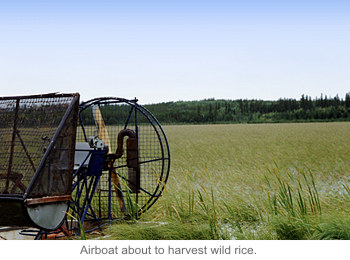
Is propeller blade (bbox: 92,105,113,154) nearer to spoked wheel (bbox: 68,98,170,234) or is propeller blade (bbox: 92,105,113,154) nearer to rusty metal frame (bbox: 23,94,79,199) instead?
spoked wheel (bbox: 68,98,170,234)

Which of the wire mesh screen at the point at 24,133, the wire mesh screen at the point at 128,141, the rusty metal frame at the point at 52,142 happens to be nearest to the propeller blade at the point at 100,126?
the wire mesh screen at the point at 128,141

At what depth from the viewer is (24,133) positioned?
6.00 metres

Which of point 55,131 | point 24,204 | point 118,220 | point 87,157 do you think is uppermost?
point 55,131

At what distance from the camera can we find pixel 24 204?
4.76 meters

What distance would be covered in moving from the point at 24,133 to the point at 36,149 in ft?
1.03

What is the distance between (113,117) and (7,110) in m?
1.65

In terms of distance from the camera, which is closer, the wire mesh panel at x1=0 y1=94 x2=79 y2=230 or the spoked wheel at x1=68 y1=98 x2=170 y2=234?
the wire mesh panel at x1=0 y1=94 x2=79 y2=230

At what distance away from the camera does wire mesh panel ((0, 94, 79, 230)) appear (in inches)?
194

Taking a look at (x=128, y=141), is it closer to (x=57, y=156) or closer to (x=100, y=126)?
(x=100, y=126)

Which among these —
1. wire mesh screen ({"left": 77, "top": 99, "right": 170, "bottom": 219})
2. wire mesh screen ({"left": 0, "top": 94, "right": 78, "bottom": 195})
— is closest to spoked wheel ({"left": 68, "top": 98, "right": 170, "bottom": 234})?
wire mesh screen ({"left": 77, "top": 99, "right": 170, "bottom": 219})

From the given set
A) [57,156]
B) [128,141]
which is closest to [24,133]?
[57,156]
